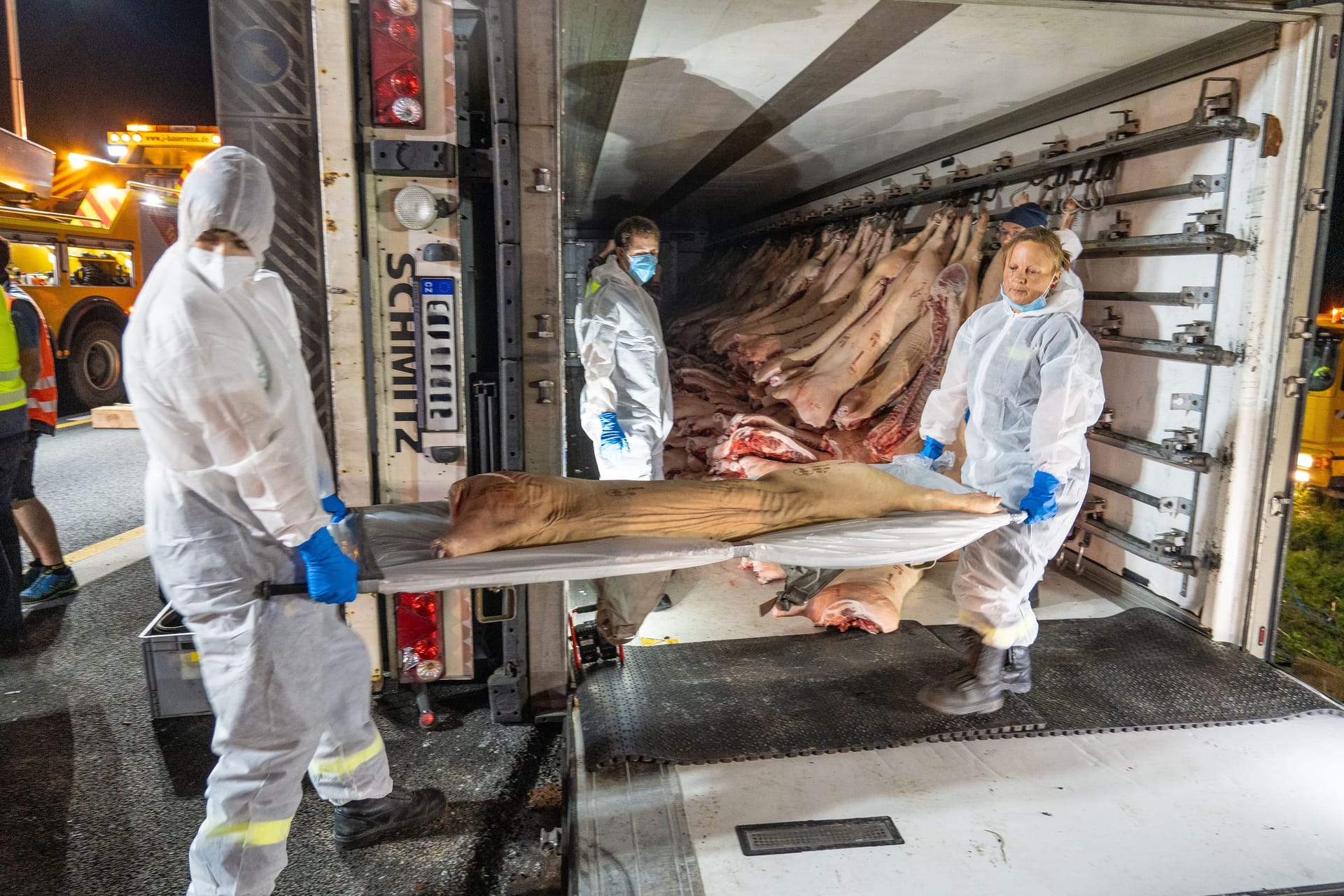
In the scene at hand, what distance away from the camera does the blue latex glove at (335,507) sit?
102 inches

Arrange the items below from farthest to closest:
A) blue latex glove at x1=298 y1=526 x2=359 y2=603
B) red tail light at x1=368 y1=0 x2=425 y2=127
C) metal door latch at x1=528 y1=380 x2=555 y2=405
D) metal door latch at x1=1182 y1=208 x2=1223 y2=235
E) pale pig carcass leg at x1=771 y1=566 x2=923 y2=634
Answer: pale pig carcass leg at x1=771 y1=566 x2=923 y2=634
metal door latch at x1=1182 y1=208 x2=1223 y2=235
metal door latch at x1=528 y1=380 x2=555 y2=405
red tail light at x1=368 y1=0 x2=425 y2=127
blue latex glove at x1=298 y1=526 x2=359 y2=603

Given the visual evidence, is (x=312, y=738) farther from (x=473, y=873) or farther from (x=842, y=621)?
(x=842, y=621)

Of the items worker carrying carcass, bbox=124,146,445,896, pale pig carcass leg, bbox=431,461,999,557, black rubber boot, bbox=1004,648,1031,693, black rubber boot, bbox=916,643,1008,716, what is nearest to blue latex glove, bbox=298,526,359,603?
worker carrying carcass, bbox=124,146,445,896

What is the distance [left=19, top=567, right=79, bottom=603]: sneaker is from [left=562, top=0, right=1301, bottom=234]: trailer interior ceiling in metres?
4.03

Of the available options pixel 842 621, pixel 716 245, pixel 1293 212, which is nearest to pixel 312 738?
pixel 842 621

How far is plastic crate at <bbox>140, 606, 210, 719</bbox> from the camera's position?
3117mm

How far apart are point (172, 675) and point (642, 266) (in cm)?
272

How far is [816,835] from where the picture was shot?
2.36m

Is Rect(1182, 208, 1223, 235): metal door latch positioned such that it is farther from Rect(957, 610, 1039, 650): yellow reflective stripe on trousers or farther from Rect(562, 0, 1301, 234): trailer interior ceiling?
Rect(957, 610, 1039, 650): yellow reflective stripe on trousers

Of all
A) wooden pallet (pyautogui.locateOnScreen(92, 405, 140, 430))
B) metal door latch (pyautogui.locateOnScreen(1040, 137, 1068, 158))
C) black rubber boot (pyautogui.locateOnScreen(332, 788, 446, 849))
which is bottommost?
black rubber boot (pyautogui.locateOnScreen(332, 788, 446, 849))

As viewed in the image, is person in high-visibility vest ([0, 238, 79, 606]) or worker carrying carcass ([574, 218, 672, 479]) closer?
worker carrying carcass ([574, 218, 672, 479])

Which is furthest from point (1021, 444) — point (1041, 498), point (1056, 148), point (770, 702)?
point (1056, 148)

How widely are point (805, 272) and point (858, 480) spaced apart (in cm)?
471

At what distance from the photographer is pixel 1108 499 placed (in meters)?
4.45
